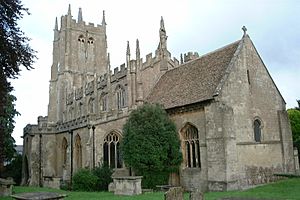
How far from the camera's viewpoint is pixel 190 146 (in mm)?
24422

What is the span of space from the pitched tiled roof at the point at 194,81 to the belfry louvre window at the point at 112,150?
4.70 meters

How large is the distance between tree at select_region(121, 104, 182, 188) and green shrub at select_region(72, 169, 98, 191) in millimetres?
2835

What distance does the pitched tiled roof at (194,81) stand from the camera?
23888mm

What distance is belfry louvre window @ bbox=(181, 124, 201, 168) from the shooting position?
23.9 m

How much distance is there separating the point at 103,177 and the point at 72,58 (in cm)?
3283

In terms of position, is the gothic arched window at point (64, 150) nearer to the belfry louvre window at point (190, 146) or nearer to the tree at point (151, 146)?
the tree at point (151, 146)

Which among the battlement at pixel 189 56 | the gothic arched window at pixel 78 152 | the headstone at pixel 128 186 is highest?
the battlement at pixel 189 56

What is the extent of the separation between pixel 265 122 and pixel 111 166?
41.6ft

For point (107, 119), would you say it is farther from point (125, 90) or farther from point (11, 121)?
point (11, 121)

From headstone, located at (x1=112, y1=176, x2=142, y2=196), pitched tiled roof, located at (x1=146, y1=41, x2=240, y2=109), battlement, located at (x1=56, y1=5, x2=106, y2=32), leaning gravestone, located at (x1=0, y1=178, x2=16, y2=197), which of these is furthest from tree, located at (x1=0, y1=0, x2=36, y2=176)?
battlement, located at (x1=56, y1=5, x2=106, y2=32)

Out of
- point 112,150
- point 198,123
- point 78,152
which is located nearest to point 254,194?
point 198,123

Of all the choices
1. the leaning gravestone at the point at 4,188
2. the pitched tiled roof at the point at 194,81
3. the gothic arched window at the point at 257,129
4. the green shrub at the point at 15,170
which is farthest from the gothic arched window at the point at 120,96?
the green shrub at the point at 15,170

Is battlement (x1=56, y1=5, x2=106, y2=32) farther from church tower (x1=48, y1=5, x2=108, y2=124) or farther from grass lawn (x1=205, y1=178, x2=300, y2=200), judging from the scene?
grass lawn (x1=205, y1=178, x2=300, y2=200)

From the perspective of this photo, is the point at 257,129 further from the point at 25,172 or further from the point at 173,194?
the point at 25,172
